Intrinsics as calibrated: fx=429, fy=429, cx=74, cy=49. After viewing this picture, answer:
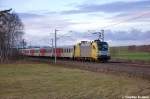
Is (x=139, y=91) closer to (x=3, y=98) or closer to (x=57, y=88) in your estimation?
(x=57, y=88)

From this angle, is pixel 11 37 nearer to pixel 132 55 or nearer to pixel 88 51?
pixel 132 55

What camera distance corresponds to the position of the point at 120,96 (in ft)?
71.1

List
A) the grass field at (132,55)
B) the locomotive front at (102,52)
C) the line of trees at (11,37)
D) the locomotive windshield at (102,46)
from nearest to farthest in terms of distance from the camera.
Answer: the locomotive front at (102,52), the locomotive windshield at (102,46), the grass field at (132,55), the line of trees at (11,37)

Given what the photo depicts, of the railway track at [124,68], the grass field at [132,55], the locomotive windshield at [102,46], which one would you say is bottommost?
the railway track at [124,68]

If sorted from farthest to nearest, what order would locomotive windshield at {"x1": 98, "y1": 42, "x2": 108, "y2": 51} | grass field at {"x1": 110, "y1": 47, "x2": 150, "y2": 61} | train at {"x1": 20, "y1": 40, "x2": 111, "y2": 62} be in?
grass field at {"x1": 110, "y1": 47, "x2": 150, "y2": 61}, locomotive windshield at {"x1": 98, "y1": 42, "x2": 108, "y2": 51}, train at {"x1": 20, "y1": 40, "x2": 111, "y2": 62}

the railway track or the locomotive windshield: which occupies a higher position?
the locomotive windshield

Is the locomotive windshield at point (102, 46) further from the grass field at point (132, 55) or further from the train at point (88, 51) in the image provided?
the grass field at point (132, 55)

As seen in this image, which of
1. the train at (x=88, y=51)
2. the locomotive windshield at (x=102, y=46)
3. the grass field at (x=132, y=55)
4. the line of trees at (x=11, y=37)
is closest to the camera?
the train at (x=88, y=51)

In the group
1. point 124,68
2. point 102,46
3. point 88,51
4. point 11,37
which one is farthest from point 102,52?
point 11,37

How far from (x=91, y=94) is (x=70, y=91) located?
78.6 inches

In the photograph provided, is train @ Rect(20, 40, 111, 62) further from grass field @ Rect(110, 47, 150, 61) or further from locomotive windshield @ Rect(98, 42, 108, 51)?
grass field @ Rect(110, 47, 150, 61)

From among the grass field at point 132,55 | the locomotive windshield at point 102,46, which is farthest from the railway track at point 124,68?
the grass field at point 132,55

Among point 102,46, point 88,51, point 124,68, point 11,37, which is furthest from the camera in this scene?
point 11,37

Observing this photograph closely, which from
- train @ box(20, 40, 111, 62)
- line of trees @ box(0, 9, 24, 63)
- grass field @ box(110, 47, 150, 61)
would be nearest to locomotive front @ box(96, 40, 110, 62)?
train @ box(20, 40, 111, 62)
